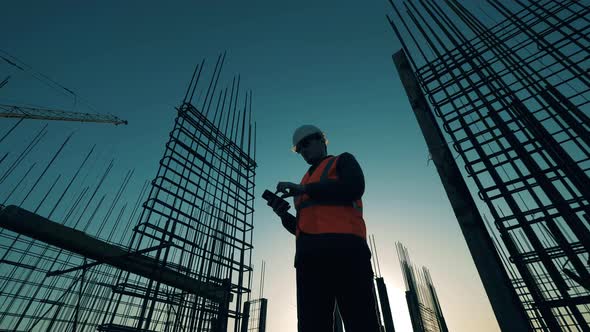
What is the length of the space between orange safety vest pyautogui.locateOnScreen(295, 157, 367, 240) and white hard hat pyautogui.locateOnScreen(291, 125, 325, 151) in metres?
0.55

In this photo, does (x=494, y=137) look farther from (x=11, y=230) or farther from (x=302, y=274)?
(x=11, y=230)

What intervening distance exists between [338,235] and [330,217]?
12 centimetres

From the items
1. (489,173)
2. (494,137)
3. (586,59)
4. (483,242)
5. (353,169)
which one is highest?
(586,59)

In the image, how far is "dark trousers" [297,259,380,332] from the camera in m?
1.32

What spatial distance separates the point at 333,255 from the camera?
137 cm

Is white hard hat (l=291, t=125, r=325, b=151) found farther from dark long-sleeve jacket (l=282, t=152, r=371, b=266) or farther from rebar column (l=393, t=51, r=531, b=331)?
rebar column (l=393, t=51, r=531, b=331)

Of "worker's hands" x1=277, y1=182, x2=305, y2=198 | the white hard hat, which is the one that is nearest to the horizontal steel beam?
the white hard hat

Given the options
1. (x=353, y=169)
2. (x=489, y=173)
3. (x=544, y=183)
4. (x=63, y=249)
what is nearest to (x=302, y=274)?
(x=353, y=169)

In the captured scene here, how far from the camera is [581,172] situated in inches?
87.2

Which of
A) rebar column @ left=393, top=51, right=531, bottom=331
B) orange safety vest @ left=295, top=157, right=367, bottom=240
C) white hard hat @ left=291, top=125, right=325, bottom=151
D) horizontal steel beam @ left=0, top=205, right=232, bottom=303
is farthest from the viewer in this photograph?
horizontal steel beam @ left=0, top=205, right=232, bottom=303

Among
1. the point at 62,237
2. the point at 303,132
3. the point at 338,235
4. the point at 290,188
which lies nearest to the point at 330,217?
the point at 338,235

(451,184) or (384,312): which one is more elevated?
(451,184)

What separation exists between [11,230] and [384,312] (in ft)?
29.8

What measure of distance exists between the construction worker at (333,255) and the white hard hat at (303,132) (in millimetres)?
552
